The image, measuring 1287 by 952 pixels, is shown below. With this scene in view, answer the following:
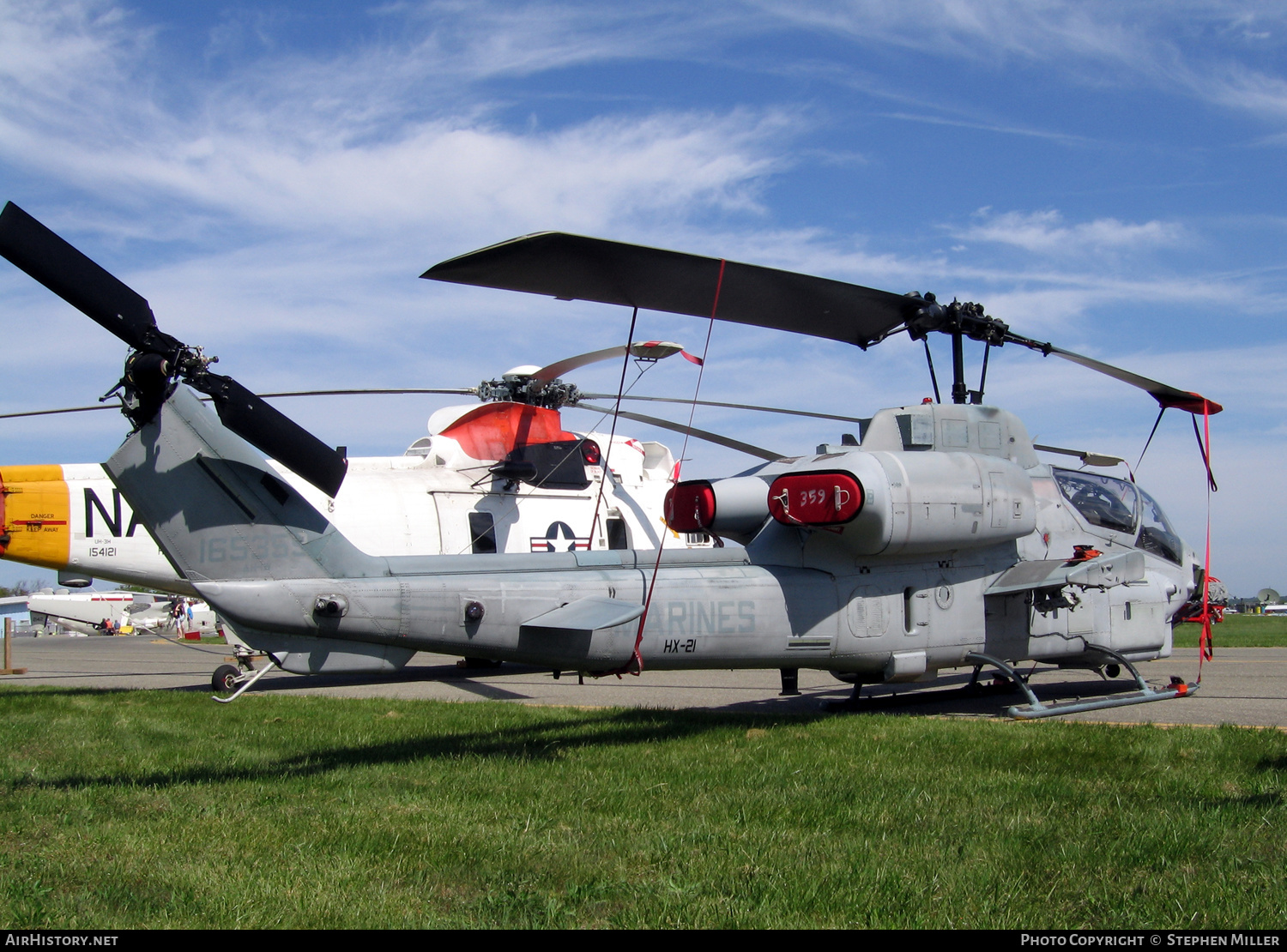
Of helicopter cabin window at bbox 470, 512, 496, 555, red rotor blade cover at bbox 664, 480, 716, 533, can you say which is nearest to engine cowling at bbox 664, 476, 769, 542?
red rotor blade cover at bbox 664, 480, 716, 533

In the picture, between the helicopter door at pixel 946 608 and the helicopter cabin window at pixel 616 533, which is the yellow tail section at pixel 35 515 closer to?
the helicopter cabin window at pixel 616 533

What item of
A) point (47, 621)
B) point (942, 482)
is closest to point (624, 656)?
point (942, 482)

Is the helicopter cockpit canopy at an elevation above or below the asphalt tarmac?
above

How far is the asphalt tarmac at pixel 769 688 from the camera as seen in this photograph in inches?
396

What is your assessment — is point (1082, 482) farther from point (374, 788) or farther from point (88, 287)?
point (88, 287)

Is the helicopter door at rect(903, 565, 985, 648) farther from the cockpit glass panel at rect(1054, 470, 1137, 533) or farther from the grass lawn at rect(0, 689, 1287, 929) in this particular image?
the cockpit glass panel at rect(1054, 470, 1137, 533)

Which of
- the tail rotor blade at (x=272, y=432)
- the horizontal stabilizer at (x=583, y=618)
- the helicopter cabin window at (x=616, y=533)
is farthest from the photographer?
the helicopter cabin window at (x=616, y=533)

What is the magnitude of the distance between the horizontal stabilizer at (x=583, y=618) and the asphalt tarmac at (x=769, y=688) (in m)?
3.50

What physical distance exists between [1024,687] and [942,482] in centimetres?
236

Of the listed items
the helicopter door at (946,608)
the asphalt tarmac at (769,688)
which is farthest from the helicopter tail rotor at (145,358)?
the asphalt tarmac at (769,688)

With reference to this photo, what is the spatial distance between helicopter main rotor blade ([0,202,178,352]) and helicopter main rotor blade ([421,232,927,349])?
1.78 m

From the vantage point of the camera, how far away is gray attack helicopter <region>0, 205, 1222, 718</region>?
637 centimetres

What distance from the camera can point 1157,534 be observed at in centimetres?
1122

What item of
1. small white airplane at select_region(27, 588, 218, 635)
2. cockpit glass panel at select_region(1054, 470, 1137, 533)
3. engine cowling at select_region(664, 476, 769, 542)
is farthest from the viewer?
small white airplane at select_region(27, 588, 218, 635)
